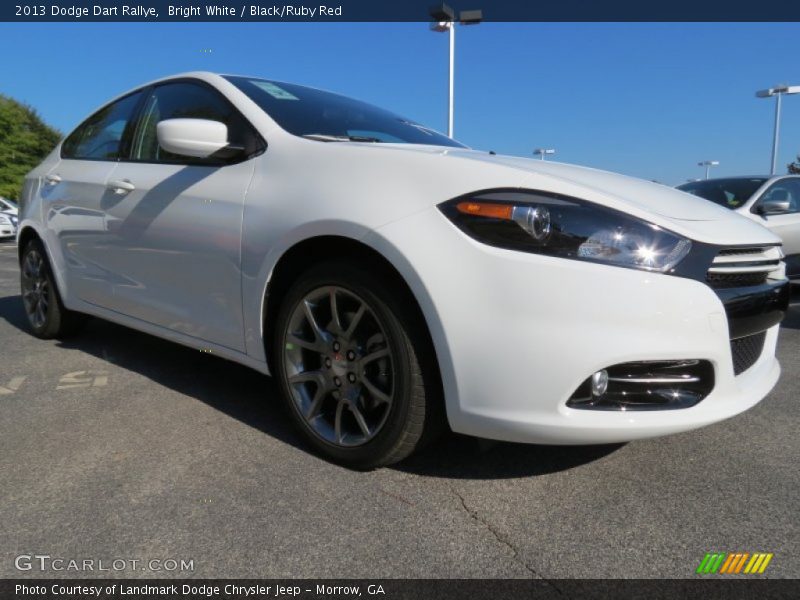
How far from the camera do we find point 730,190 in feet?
20.3

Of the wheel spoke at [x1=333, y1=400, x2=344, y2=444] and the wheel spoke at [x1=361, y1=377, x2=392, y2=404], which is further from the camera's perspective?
the wheel spoke at [x1=333, y1=400, x2=344, y2=444]

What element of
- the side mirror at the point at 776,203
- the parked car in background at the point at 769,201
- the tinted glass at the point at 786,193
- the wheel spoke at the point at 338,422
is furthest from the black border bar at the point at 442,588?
the tinted glass at the point at 786,193

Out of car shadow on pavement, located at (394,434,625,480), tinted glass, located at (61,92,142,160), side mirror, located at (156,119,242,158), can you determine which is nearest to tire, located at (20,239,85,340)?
tinted glass, located at (61,92,142,160)

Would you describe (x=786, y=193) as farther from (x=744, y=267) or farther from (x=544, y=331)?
(x=544, y=331)

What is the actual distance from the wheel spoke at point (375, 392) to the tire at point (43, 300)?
9.04 feet

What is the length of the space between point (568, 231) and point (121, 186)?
91.3 inches

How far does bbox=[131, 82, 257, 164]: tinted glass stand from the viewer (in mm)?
2543

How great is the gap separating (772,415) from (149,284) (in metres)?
3.02

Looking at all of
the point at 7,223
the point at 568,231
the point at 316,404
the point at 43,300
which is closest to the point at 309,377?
the point at 316,404

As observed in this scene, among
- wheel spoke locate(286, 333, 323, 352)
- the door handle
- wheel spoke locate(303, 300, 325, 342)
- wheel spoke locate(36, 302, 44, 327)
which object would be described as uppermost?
the door handle

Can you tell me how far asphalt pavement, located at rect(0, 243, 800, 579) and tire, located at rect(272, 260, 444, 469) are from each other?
0.14 meters

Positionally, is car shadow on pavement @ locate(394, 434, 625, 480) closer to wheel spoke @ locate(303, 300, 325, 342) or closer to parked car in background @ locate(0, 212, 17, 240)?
wheel spoke @ locate(303, 300, 325, 342)

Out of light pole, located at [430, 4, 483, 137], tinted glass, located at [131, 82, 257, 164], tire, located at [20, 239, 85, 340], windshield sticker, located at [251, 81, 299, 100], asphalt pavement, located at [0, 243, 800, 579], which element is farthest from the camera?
light pole, located at [430, 4, 483, 137]

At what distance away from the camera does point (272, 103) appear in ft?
8.71
